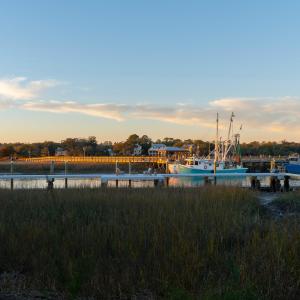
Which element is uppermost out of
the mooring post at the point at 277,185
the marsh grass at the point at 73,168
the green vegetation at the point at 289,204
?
the green vegetation at the point at 289,204

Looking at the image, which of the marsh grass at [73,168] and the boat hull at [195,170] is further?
the marsh grass at [73,168]

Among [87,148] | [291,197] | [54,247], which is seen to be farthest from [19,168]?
[54,247]

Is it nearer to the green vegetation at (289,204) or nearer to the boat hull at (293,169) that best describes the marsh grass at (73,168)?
the boat hull at (293,169)

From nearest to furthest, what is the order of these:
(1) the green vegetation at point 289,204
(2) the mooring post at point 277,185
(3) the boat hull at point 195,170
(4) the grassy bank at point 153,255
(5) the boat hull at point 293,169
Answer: (4) the grassy bank at point 153,255 < (1) the green vegetation at point 289,204 < (2) the mooring post at point 277,185 < (3) the boat hull at point 195,170 < (5) the boat hull at point 293,169

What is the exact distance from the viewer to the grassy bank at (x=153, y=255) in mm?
6363

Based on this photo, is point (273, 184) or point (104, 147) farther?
point (104, 147)

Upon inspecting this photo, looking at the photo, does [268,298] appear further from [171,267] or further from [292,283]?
[171,267]

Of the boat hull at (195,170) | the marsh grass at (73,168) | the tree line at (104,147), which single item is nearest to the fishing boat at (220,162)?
the boat hull at (195,170)

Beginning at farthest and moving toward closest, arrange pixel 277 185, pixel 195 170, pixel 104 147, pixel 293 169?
pixel 104 147 < pixel 293 169 < pixel 195 170 < pixel 277 185

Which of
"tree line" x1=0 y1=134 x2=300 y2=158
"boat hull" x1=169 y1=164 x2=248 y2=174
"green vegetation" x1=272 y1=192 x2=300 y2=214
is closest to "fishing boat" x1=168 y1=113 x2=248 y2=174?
"boat hull" x1=169 y1=164 x2=248 y2=174

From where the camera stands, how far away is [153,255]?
24.3 ft

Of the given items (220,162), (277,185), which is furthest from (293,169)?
(277,185)

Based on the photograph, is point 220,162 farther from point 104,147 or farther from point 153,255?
point 104,147

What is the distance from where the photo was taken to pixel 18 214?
35.6 feet
